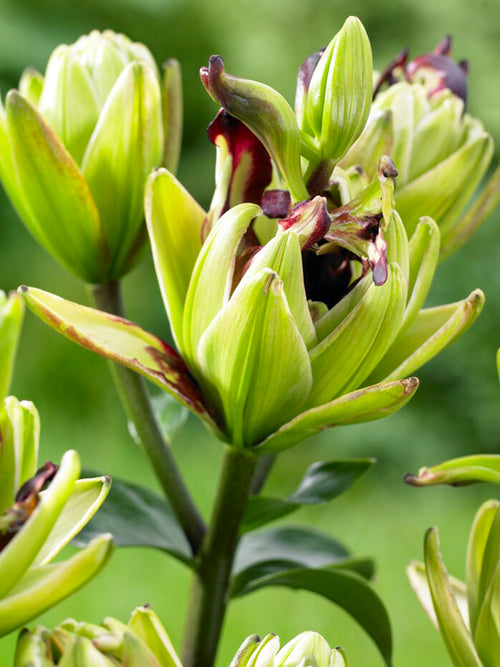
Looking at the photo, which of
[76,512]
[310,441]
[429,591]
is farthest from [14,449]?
[310,441]

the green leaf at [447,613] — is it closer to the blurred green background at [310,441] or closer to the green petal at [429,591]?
the green petal at [429,591]

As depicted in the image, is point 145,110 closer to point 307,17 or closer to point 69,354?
point 69,354

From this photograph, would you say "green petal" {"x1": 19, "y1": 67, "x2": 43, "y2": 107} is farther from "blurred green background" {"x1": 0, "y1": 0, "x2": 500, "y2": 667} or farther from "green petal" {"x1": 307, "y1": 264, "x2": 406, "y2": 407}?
"blurred green background" {"x1": 0, "y1": 0, "x2": 500, "y2": 667}

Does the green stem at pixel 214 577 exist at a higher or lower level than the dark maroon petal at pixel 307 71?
lower

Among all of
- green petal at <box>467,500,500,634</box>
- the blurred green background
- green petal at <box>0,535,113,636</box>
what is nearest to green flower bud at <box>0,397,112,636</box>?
green petal at <box>0,535,113,636</box>

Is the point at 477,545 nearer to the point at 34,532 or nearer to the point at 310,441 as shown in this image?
the point at 34,532

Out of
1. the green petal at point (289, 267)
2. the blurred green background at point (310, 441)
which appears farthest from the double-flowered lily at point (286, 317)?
the blurred green background at point (310, 441)

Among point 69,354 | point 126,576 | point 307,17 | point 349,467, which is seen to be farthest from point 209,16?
point 349,467
